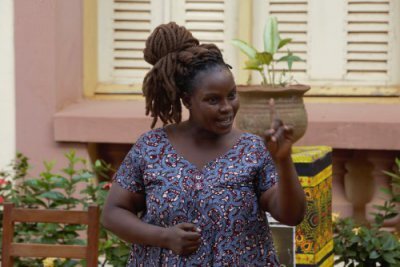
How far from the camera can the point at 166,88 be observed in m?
3.60

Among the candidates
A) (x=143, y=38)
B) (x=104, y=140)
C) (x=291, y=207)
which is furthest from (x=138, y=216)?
(x=143, y=38)

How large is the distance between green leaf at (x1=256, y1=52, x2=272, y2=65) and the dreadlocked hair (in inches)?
70.4

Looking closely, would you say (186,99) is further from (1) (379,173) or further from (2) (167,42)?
(1) (379,173)

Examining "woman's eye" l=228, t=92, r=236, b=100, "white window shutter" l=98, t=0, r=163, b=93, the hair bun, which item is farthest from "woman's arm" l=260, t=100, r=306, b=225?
"white window shutter" l=98, t=0, r=163, b=93

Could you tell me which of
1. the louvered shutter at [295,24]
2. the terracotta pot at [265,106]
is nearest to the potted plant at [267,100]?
the terracotta pot at [265,106]

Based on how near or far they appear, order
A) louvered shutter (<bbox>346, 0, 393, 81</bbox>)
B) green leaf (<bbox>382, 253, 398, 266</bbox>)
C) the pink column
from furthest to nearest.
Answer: louvered shutter (<bbox>346, 0, 393, 81</bbox>) → the pink column → green leaf (<bbox>382, 253, 398, 266</bbox>)

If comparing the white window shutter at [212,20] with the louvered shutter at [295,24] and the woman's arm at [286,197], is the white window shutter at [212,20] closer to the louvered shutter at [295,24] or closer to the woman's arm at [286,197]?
the louvered shutter at [295,24]

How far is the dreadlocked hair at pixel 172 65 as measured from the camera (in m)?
3.57

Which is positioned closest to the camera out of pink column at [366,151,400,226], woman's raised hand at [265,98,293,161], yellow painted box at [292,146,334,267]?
woman's raised hand at [265,98,293,161]

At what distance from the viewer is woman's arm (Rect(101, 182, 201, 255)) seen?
11.1 ft

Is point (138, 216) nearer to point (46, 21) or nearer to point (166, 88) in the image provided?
point (166, 88)

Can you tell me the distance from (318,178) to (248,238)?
1.65 m

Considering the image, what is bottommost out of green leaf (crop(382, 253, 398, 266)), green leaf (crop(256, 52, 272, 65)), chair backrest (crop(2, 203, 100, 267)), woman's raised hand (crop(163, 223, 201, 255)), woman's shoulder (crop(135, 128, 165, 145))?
green leaf (crop(382, 253, 398, 266))

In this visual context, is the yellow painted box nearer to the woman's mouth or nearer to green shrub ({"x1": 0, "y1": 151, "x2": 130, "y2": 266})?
green shrub ({"x1": 0, "y1": 151, "x2": 130, "y2": 266})
